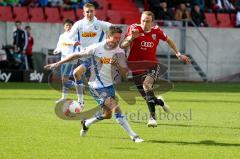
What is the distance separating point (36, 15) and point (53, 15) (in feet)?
2.74

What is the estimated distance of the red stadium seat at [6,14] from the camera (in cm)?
3434

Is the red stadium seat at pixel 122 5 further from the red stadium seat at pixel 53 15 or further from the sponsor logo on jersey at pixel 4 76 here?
the sponsor logo on jersey at pixel 4 76

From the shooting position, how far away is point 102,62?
1327 cm

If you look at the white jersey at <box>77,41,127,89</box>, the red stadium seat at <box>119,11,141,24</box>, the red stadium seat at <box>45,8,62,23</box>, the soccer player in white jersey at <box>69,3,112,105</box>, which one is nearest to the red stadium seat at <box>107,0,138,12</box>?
the red stadium seat at <box>119,11,141,24</box>

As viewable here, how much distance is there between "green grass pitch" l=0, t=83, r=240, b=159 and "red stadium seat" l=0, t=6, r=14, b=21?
12.9 m

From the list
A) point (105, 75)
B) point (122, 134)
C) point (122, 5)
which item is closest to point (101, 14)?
point (122, 5)

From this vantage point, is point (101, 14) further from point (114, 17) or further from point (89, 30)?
point (89, 30)

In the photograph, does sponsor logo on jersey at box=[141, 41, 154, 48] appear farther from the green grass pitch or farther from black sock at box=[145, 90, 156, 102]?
the green grass pitch

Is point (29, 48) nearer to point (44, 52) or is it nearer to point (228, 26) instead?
point (44, 52)

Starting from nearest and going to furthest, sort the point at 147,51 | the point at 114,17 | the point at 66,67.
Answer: the point at 147,51
the point at 66,67
the point at 114,17

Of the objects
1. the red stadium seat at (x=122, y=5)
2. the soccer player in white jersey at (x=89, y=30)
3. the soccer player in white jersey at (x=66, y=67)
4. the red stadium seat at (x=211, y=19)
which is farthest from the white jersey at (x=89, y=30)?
the red stadium seat at (x=211, y=19)

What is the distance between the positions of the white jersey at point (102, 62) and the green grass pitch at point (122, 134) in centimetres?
100

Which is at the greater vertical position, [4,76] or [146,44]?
[146,44]

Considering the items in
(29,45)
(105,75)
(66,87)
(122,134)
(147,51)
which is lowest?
(29,45)
